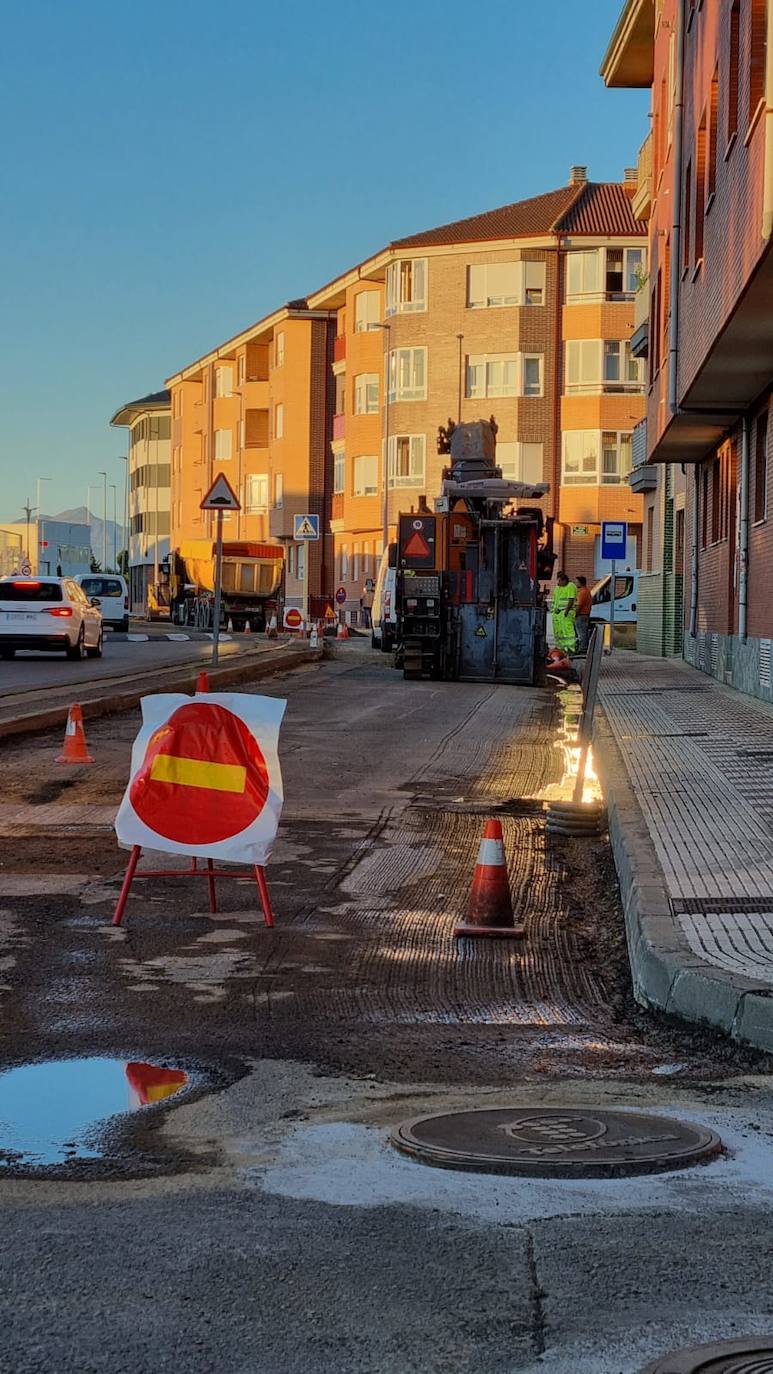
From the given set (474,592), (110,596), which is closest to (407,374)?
(110,596)

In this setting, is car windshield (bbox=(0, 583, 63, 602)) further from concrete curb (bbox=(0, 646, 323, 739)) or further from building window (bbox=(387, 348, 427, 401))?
building window (bbox=(387, 348, 427, 401))

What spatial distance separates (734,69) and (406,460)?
164 ft

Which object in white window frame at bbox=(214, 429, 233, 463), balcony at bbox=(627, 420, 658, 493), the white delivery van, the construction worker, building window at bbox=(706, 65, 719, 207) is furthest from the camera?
white window frame at bbox=(214, 429, 233, 463)

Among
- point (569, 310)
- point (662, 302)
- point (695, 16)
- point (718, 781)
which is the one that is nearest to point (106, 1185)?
point (718, 781)

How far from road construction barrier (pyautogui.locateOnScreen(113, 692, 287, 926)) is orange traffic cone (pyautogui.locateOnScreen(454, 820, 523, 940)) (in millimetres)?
969

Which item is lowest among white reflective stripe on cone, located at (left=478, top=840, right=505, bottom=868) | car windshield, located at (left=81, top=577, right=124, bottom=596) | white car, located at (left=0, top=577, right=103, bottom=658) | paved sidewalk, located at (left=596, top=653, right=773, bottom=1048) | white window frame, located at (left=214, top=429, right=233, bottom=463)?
paved sidewalk, located at (left=596, top=653, right=773, bottom=1048)

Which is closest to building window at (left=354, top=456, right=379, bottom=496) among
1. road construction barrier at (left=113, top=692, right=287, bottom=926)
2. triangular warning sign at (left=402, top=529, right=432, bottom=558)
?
triangular warning sign at (left=402, top=529, right=432, bottom=558)

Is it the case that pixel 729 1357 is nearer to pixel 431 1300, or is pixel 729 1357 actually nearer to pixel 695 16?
pixel 431 1300

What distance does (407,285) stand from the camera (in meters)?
67.6

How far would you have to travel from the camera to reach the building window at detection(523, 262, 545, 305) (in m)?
64.9

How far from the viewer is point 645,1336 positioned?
10.5 feet

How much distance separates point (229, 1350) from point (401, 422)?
65716 mm

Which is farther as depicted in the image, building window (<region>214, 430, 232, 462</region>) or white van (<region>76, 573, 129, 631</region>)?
building window (<region>214, 430, 232, 462</region>)

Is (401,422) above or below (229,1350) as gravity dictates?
above
